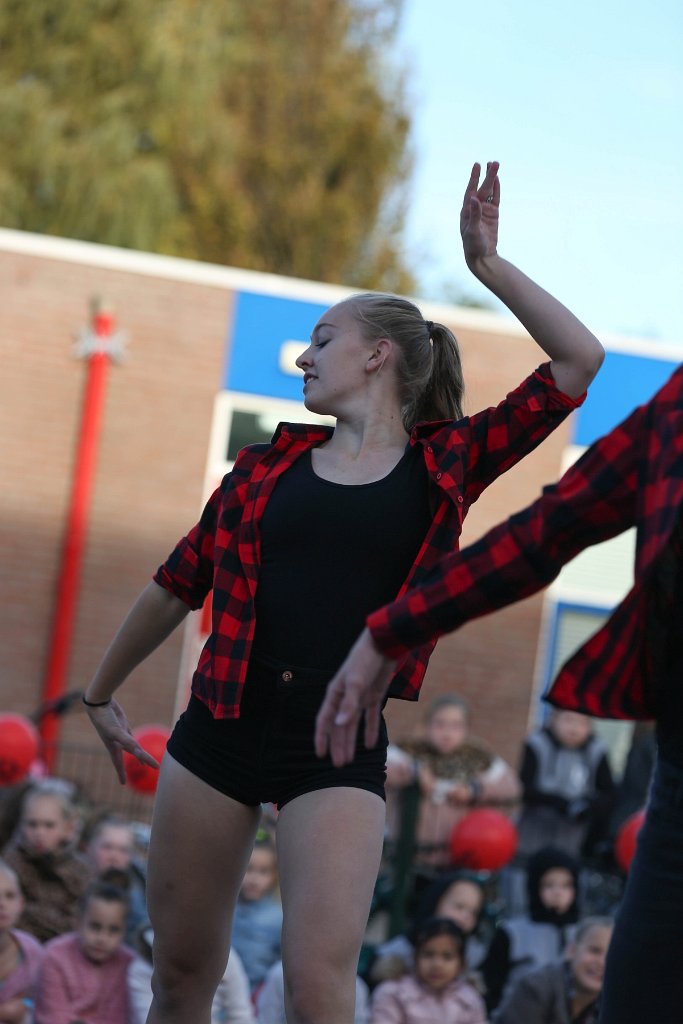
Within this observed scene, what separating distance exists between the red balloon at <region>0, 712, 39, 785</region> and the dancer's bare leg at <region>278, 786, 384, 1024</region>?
4819 mm

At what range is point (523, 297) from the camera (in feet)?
10.2

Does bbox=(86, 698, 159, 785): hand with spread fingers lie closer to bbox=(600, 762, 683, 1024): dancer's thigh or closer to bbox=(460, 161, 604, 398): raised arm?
bbox=(460, 161, 604, 398): raised arm

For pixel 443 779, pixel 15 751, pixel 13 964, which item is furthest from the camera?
pixel 443 779

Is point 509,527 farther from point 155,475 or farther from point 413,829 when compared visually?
point 155,475

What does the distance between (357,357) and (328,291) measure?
10197 millimetres

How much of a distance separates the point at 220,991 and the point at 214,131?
70.9 feet

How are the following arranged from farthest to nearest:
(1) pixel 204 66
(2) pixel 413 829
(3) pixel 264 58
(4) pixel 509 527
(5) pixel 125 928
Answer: (3) pixel 264 58
(1) pixel 204 66
(2) pixel 413 829
(5) pixel 125 928
(4) pixel 509 527

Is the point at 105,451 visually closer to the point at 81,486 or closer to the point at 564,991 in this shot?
the point at 81,486

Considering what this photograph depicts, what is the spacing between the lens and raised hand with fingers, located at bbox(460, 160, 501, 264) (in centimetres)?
314

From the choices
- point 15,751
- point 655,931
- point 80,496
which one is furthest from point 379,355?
point 80,496

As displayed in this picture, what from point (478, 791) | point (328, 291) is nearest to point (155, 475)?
point (328, 291)

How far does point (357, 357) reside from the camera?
11.1 ft

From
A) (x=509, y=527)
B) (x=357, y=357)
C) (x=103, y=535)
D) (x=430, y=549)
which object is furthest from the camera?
(x=103, y=535)

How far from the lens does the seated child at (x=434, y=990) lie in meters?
5.94
